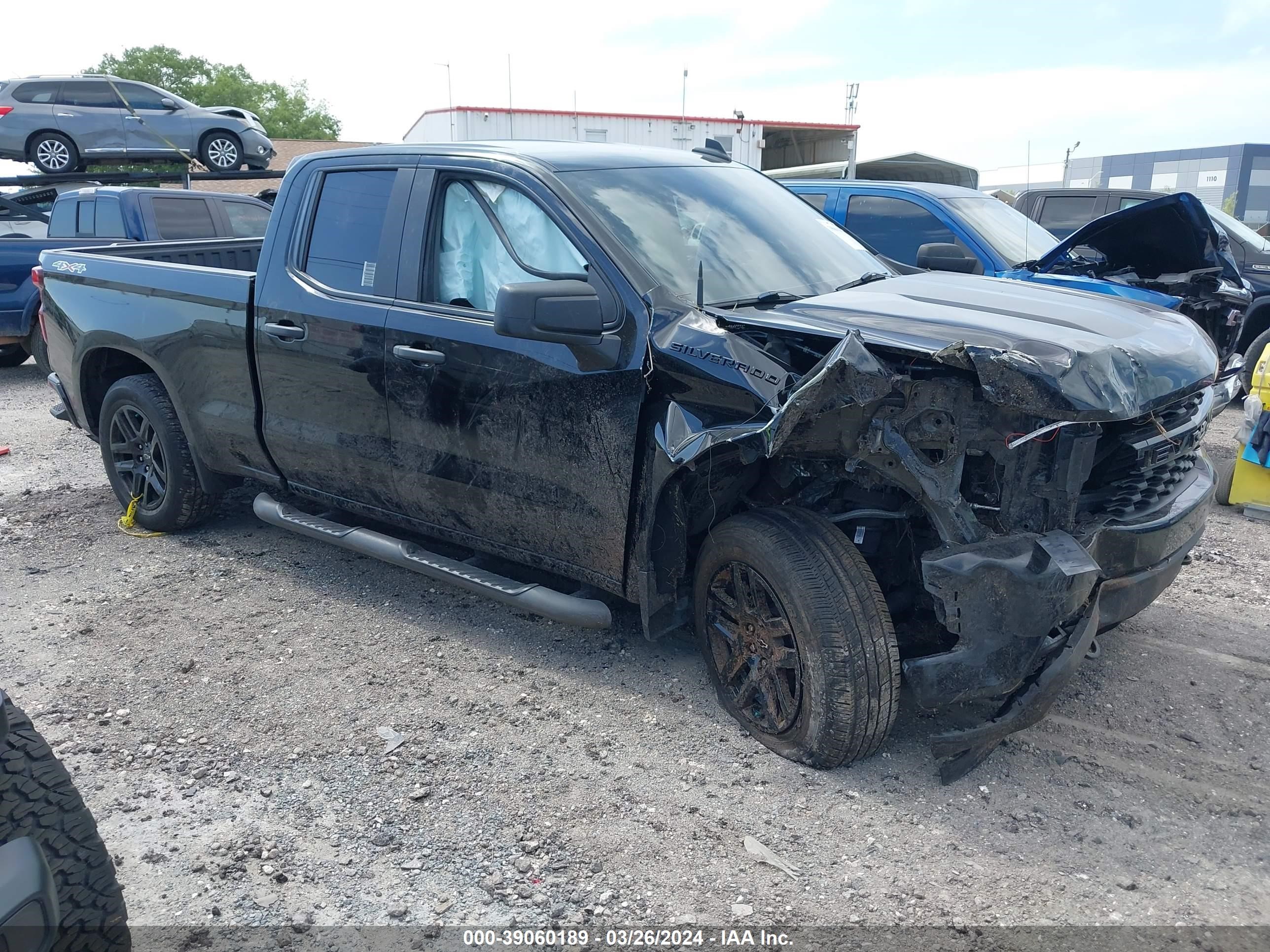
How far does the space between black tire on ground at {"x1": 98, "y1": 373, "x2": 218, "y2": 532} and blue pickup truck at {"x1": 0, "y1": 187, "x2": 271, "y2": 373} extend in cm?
498

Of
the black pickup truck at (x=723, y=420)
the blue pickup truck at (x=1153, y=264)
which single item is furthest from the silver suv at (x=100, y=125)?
the blue pickup truck at (x=1153, y=264)

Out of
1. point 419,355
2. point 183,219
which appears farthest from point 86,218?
point 419,355

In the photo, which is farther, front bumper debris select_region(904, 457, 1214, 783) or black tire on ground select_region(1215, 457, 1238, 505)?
black tire on ground select_region(1215, 457, 1238, 505)

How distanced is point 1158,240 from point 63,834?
5.91m

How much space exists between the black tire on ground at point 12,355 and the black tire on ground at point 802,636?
11025 mm

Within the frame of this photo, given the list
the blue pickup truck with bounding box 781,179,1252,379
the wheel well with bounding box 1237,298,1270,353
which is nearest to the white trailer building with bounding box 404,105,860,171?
the wheel well with bounding box 1237,298,1270,353

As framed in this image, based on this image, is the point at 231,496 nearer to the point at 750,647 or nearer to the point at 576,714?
the point at 576,714

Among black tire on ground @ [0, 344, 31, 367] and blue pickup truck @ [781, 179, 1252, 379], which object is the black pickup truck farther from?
black tire on ground @ [0, 344, 31, 367]

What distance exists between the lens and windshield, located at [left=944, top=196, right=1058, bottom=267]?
7.66m

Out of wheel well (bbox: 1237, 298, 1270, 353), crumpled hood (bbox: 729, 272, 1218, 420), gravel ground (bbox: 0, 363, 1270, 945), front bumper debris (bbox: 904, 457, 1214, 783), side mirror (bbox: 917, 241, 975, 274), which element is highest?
side mirror (bbox: 917, 241, 975, 274)

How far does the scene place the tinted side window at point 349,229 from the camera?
414 cm

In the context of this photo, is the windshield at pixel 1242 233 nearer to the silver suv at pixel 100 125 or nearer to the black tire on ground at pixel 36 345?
the black tire on ground at pixel 36 345

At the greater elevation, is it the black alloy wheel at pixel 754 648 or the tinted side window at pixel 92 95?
the tinted side window at pixel 92 95

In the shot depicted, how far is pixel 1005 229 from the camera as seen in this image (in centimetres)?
797
